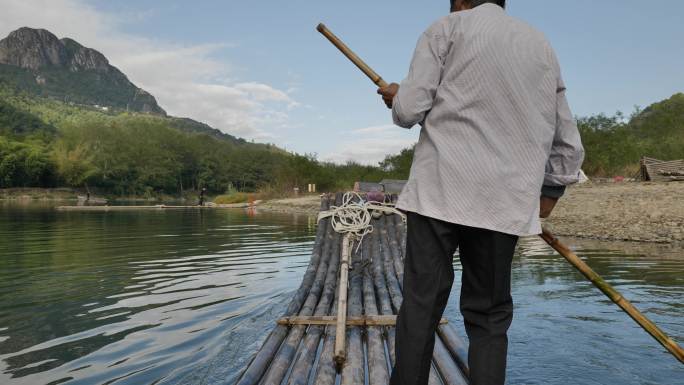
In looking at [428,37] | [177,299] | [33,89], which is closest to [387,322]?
[428,37]

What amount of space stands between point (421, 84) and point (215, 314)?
4.90 m

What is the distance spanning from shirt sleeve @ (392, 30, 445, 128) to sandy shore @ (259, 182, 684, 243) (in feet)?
44.6

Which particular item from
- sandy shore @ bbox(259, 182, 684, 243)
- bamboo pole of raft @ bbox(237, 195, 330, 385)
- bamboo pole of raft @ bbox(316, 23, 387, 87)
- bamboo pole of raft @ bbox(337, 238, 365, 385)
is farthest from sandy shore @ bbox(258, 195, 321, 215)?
bamboo pole of raft @ bbox(316, 23, 387, 87)

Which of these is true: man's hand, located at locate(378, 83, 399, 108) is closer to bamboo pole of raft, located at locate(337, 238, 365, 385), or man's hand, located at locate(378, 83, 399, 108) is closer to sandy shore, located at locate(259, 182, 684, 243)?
bamboo pole of raft, located at locate(337, 238, 365, 385)

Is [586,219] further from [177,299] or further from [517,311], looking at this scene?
[177,299]

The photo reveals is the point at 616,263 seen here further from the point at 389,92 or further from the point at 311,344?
the point at 389,92

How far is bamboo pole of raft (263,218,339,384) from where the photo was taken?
2.94m

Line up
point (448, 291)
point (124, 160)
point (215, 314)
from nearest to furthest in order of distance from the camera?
point (448, 291)
point (215, 314)
point (124, 160)

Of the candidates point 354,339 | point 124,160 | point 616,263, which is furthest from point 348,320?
point 124,160

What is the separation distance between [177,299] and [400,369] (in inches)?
213

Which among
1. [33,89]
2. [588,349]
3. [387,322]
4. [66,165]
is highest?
[33,89]

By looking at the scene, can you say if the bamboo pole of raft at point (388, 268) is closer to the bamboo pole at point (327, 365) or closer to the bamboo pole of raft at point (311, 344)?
the bamboo pole at point (327, 365)

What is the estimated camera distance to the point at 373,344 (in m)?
3.41

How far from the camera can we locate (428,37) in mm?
1995
